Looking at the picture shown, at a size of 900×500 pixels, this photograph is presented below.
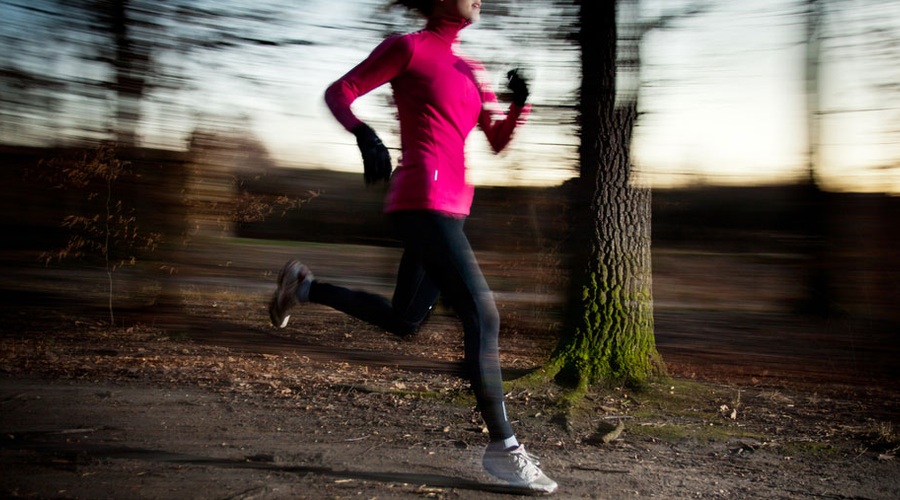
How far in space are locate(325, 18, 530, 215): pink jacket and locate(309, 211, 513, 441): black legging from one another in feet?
0.26

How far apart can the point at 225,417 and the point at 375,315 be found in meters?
1.38

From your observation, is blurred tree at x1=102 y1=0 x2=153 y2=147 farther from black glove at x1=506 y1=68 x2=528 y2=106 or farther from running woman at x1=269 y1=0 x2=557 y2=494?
black glove at x1=506 y1=68 x2=528 y2=106

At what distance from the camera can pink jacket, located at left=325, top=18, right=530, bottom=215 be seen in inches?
99.5

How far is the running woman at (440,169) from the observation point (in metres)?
2.53

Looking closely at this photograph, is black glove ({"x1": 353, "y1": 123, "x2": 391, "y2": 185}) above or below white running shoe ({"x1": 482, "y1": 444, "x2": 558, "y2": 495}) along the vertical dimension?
above

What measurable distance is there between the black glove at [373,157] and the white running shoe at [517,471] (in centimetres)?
114

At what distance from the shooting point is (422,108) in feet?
8.37

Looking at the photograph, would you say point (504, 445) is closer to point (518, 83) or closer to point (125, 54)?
point (518, 83)

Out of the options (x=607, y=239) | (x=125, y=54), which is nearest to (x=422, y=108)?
(x=607, y=239)

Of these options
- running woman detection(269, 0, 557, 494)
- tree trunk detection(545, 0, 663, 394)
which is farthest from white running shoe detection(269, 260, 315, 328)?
tree trunk detection(545, 0, 663, 394)

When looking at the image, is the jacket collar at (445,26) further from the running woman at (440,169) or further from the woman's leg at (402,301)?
the woman's leg at (402,301)

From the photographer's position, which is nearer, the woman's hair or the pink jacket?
the pink jacket

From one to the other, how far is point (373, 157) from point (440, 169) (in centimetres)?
25

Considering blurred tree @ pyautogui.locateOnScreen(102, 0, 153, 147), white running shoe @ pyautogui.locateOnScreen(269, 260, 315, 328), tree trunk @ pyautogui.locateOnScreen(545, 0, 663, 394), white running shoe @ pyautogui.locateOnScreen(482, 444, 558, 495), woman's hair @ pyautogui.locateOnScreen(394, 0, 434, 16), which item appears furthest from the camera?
blurred tree @ pyautogui.locateOnScreen(102, 0, 153, 147)
